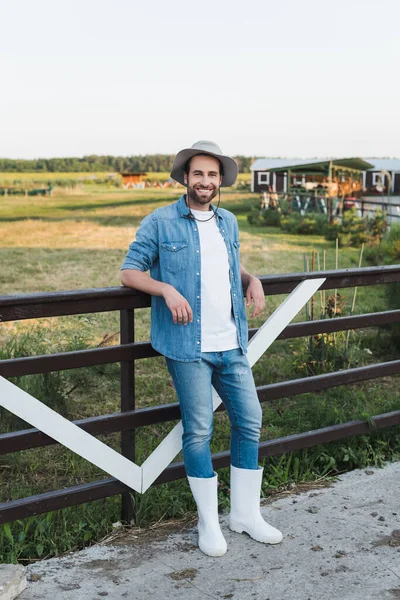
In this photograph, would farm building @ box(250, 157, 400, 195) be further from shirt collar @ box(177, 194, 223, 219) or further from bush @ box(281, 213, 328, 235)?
shirt collar @ box(177, 194, 223, 219)

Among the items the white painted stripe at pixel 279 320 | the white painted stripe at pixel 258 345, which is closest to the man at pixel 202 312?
the white painted stripe at pixel 258 345

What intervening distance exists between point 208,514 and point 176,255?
1050 millimetres

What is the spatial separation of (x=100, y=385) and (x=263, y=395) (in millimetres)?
3279

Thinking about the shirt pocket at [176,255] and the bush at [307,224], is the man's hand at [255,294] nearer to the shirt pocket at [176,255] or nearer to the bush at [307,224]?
the shirt pocket at [176,255]

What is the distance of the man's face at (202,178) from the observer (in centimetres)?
305

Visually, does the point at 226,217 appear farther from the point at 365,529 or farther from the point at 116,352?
the point at 365,529

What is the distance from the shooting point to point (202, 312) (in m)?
3.05

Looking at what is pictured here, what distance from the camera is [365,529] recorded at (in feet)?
11.1

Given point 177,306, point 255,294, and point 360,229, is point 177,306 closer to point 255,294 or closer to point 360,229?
point 255,294

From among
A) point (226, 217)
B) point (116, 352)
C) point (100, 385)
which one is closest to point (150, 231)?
point (226, 217)

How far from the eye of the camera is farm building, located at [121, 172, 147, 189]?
1569 inches

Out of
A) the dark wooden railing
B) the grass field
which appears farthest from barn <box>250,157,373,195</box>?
the dark wooden railing

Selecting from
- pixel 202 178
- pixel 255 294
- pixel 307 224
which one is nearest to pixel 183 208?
pixel 202 178

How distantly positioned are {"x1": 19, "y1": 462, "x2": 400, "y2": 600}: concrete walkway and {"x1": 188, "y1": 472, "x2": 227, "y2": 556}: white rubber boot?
0.16ft
